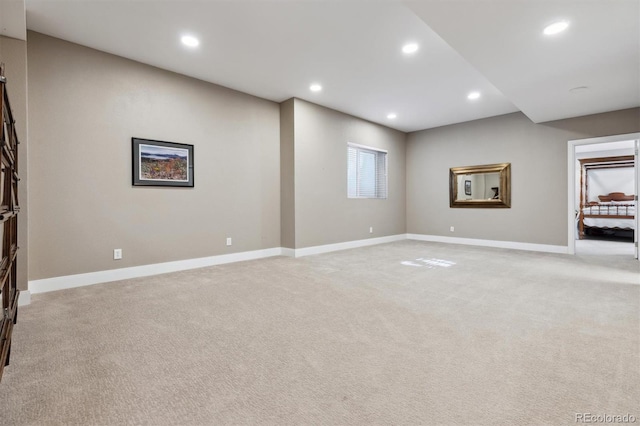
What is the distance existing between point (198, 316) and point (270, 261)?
244 centimetres

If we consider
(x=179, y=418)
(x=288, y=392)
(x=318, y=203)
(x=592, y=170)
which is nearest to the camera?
(x=179, y=418)

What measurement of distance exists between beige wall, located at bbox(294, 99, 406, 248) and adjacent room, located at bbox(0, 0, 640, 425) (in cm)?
5

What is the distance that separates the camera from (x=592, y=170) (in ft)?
29.9

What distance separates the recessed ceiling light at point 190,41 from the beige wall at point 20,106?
1422 millimetres

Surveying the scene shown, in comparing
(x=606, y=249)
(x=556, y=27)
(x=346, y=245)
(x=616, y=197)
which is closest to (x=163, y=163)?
(x=346, y=245)

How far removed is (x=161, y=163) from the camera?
13.6 feet

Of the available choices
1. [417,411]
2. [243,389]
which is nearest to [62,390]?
[243,389]

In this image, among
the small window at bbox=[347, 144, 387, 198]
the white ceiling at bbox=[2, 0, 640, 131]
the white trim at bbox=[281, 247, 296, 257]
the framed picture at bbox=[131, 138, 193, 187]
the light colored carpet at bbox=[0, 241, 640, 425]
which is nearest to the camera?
the light colored carpet at bbox=[0, 241, 640, 425]

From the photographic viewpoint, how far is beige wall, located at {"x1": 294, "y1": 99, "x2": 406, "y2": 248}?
18.0 feet

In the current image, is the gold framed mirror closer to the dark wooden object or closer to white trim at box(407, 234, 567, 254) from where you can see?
white trim at box(407, 234, 567, 254)

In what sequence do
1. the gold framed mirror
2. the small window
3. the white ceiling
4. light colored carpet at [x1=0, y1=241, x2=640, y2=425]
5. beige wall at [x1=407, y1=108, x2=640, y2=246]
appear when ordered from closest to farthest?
1. light colored carpet at [x1=0, y1=241, x2=640, y2=425]
2. the white ceiling
3. beige wall at [x1=407, y1=108, x2=640, y2=246]
4. the gold framed mirror
5. the small window

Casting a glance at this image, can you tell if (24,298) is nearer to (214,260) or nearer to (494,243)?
(214,260)

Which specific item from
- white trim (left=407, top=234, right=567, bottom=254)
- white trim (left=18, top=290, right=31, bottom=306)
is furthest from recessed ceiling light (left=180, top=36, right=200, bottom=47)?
white trim (left=407, top=234, right=567, bottom=254)

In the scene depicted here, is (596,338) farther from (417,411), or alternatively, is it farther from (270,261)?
(270,261)
